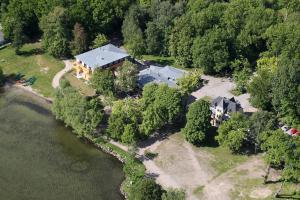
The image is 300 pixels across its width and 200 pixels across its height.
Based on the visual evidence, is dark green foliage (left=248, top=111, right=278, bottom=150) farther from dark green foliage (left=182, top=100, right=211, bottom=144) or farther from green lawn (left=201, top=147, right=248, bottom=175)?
dark green foliage (left=182, top=100, right=211, bottom=144)

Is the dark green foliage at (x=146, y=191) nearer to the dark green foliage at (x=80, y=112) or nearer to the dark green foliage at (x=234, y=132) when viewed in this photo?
the dark green foliage at (x=234, y=132)

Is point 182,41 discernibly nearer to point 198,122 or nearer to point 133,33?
point 133,33

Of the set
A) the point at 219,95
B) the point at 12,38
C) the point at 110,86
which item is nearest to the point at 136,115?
the point at 110,86

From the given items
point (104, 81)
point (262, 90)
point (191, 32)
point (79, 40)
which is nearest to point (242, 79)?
point (262, 90)

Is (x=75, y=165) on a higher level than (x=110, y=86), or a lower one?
lower

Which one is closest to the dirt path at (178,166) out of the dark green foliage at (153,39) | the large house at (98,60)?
the large house at (98,60)

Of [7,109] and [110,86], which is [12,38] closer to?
[7,109]

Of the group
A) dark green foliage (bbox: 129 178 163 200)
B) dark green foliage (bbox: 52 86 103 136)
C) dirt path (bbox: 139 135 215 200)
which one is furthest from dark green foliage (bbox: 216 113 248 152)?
dark green foliage (bbox: 52 86 103 136)
